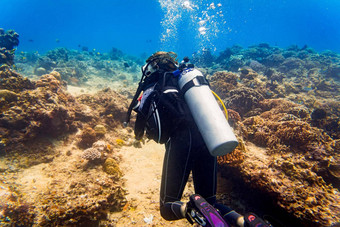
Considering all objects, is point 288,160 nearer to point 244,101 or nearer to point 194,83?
point 194,83

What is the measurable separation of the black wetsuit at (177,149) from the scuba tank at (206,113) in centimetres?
19

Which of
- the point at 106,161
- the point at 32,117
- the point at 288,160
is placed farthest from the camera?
the point at 32,117

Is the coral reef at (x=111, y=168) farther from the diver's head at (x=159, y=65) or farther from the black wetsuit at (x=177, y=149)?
the diver's head at (x=159, y=65)

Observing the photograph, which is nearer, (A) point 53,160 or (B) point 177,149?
(B) point 177,149

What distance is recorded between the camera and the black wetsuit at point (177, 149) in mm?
2543

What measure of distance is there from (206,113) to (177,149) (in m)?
0.75

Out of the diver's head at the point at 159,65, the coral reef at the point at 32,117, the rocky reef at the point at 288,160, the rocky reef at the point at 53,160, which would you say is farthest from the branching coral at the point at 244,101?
the coral reef at the point at 32,117

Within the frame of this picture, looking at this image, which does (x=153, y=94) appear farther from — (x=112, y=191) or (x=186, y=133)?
(x=112, y=191)

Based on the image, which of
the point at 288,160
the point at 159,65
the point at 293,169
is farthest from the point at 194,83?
the point at 288,160

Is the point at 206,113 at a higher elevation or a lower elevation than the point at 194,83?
lower

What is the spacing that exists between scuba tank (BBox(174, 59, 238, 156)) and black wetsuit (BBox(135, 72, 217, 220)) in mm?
194

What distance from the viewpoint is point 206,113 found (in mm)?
2389

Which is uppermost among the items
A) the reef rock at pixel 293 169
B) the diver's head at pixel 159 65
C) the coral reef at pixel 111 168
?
the diver's head at pixel 159 65

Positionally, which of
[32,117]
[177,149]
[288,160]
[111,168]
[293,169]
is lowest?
[293,169]
